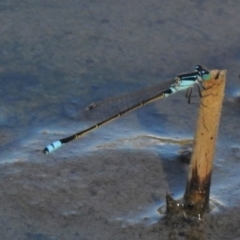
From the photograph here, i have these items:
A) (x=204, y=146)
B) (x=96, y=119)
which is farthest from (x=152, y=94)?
(x=204, y=146)

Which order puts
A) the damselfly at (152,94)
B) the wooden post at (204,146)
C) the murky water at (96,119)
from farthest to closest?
the murky water at (96,119), the damselfly at (152,94), the wooden post at (204,146)

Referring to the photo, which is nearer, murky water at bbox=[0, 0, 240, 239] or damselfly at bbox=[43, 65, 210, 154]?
damselfly at bbox=[43, 65, 210, 154]

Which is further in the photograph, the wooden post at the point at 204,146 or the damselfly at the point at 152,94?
the damselfly at the point at 152,94

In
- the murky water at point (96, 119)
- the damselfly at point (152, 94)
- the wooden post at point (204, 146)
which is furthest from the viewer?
the murky water at point (96, 119)

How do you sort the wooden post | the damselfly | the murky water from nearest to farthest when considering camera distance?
1. the wooden post
2. the damselfly
3. the murky water

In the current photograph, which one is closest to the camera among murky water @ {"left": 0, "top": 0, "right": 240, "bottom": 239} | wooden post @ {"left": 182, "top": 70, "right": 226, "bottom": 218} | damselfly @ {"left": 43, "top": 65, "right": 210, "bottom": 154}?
wooden post @ {"left": 182, "top": 70, "right": 226, "bottom": 218}

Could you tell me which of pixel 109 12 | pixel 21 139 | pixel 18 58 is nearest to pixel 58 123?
pixel 21 139
